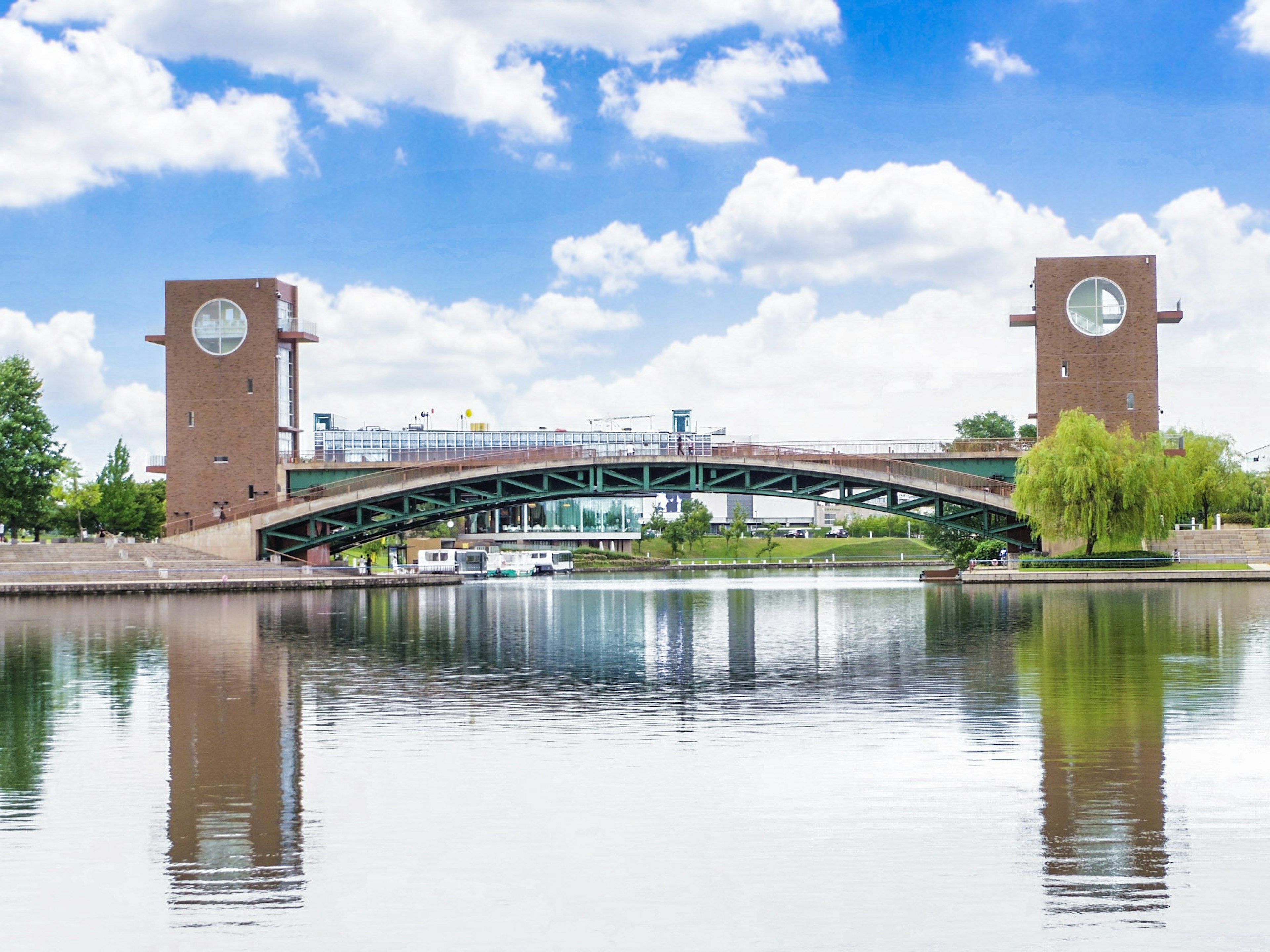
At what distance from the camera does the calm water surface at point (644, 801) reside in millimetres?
9648

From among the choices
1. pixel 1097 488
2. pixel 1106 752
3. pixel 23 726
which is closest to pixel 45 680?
pixel 23 726

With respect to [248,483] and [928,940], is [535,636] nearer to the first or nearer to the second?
[928,940]

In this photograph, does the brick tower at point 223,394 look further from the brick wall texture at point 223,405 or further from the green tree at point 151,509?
the green tree at point 151,509

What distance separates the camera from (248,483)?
3145 inches

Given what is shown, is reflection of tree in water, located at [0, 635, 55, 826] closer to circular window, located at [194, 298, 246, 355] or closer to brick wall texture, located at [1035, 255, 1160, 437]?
circular window, located at [194, 298, 246, 355]

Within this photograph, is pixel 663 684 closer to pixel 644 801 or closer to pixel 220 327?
pixel 644 801

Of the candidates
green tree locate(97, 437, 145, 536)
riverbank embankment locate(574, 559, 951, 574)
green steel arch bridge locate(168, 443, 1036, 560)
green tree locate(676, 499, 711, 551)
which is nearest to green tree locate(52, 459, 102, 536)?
green tree locate(97, 437, 145, 536)

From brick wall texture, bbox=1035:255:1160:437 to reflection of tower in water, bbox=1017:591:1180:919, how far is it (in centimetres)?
4562

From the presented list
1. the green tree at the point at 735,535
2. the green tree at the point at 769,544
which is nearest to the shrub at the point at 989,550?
the green tree at the point at 769,544

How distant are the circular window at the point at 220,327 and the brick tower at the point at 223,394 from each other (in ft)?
0.12

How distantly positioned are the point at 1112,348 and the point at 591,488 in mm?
28975

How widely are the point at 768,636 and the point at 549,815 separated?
2308 centimetres

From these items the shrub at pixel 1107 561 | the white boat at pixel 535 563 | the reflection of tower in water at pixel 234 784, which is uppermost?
the shrub at pixel 1107 561

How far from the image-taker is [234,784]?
47.9 ft
